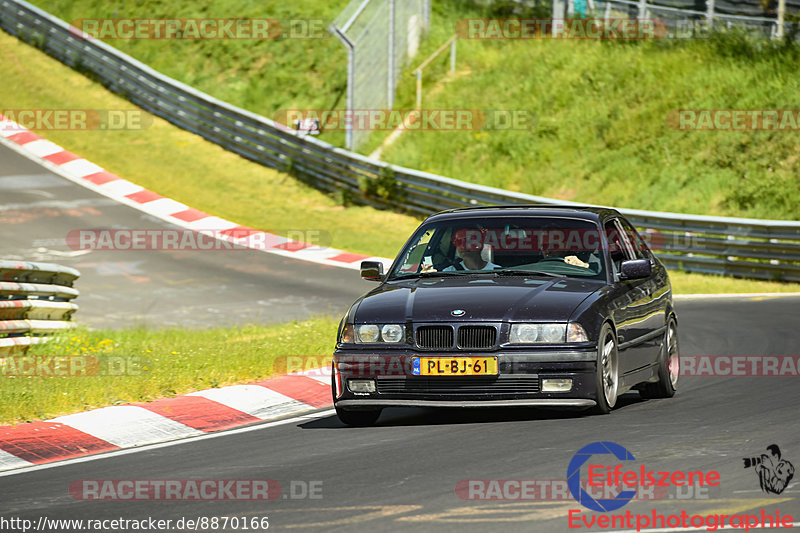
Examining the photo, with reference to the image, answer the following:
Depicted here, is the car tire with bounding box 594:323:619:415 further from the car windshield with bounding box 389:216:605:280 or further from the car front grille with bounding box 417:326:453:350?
the car front grille with bounding box 417:326:453:350

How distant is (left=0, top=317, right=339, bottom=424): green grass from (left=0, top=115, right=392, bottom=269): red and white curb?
7755 millimetres

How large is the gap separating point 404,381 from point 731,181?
18779 mm

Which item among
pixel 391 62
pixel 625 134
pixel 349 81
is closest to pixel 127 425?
pixel 625 134

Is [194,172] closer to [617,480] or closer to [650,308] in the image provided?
[650,308]

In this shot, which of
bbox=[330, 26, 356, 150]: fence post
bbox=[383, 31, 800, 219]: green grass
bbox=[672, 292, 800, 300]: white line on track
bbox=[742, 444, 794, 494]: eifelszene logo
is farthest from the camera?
bbox=[330, 26, 356, 150]: fence post

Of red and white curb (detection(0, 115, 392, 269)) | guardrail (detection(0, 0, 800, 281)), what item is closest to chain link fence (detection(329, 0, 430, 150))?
guardrail (detection(0, 0, 800, 281))

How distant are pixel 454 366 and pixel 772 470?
89.2 inches

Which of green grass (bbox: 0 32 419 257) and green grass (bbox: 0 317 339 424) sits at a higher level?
green grass (bbox: 0 32 419 257)

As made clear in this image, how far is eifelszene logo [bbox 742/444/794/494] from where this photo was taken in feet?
20.1

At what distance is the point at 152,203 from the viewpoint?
2628 cm

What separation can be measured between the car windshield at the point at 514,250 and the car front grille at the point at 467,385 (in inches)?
46.6

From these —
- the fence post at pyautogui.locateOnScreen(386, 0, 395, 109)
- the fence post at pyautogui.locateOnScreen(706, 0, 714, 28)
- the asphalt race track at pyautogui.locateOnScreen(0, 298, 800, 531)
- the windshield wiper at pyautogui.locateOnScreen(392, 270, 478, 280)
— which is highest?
the fence post at pyautogui.locateOnScreen(706, 0, 714, 28)

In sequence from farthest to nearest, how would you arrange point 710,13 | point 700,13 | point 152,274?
point 700,13 < point 710,13 < point 152,274

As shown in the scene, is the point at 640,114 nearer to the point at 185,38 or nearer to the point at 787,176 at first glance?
the point at 787,176
